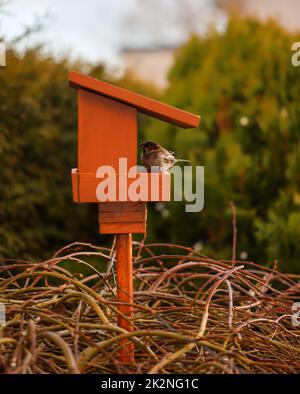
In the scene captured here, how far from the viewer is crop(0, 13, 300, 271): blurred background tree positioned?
4469 millimetres

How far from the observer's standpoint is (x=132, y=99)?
2.20 meters

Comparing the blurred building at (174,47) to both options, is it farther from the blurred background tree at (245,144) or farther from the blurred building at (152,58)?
the blurred background tree at (245,144)

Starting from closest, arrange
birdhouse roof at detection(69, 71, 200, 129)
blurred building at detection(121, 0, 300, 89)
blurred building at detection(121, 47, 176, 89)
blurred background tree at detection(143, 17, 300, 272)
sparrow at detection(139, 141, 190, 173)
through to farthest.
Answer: birdhouse roof at detection(69, 71, 200, 129) → sparrow at detection(139, 141, 190, 173) → blurred background tree at detection(143, 17, 300, 272) → blurred building at detection(121, 47, 176, 89) → blurred building at detection(121, 0, 300, 89)

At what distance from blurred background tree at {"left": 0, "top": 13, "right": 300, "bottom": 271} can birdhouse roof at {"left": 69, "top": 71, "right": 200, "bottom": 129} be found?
2048 mm

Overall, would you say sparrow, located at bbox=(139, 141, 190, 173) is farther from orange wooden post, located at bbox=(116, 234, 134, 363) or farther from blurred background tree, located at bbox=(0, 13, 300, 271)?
blurred background tree, located at bbox=(0, 13, 300, 271)

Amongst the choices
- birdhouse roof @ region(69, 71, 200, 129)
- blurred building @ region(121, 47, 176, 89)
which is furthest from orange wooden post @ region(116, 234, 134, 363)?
blurred building @ region(121, 47, 176, 89)

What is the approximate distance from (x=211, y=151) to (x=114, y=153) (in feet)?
9.01

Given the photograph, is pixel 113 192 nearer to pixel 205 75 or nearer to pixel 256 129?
pixel 256 129

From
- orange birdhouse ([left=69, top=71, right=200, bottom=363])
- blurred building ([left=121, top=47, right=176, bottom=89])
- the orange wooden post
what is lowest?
the orange wooden post

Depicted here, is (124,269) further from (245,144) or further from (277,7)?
(277,7)

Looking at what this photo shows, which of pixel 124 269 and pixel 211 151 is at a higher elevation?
Answer: pixel 211 151

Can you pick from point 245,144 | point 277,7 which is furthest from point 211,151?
point 277,7

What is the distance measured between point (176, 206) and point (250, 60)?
1.26 meters

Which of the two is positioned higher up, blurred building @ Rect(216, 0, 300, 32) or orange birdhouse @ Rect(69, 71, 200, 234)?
blurred building @ Rect(216, 0, 300, 32)
